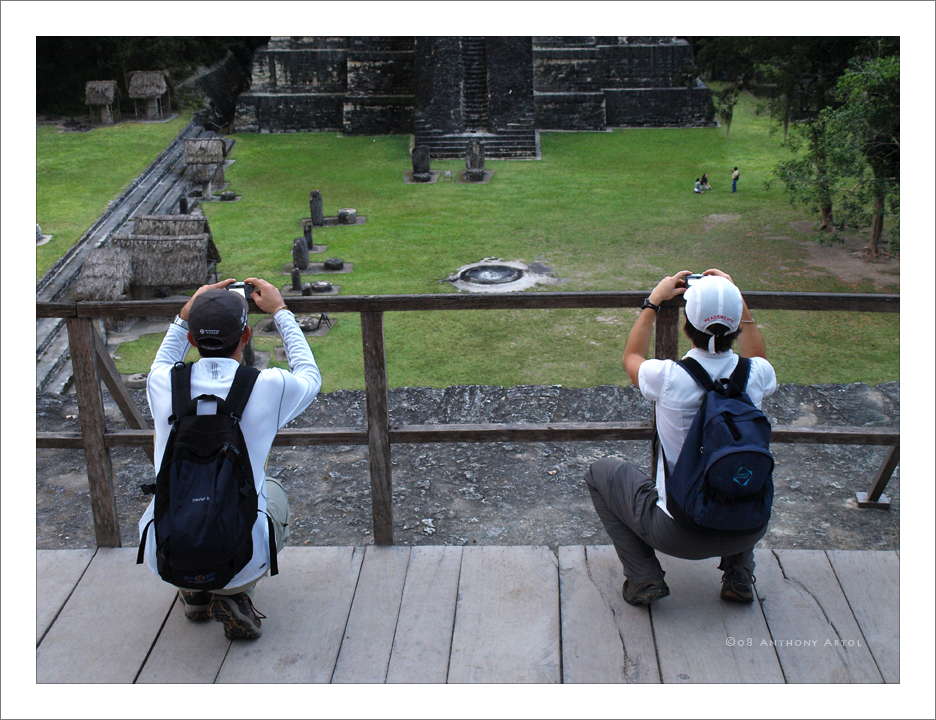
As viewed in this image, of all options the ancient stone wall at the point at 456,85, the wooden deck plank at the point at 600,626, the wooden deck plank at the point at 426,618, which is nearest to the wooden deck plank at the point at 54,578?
the wooden deck plank at the point at 426,618

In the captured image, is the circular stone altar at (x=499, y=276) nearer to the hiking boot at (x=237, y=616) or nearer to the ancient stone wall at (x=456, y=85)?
the hiking boot at (x=237, y=616)

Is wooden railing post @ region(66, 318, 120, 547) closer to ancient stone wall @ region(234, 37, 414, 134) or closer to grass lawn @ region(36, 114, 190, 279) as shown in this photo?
grass lawn @ region(36, 114, 190, 279)

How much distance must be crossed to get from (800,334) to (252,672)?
8861mm

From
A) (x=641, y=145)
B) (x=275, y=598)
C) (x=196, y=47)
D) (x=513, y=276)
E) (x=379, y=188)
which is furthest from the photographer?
(x=196, y=47)

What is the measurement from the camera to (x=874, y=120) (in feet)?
37.3

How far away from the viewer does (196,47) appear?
28891 millimetres

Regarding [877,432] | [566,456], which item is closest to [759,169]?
[566,456]

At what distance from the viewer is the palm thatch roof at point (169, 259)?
12797mm

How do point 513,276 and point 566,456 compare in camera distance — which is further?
point 513,276

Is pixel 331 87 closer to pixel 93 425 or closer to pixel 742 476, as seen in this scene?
pixel 93 425

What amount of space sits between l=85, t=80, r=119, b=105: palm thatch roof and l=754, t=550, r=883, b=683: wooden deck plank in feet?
77.8

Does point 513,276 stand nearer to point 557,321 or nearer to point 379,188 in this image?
point 557,321

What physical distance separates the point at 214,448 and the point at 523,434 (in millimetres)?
1218

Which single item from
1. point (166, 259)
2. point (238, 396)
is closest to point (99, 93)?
point (166, 259)
